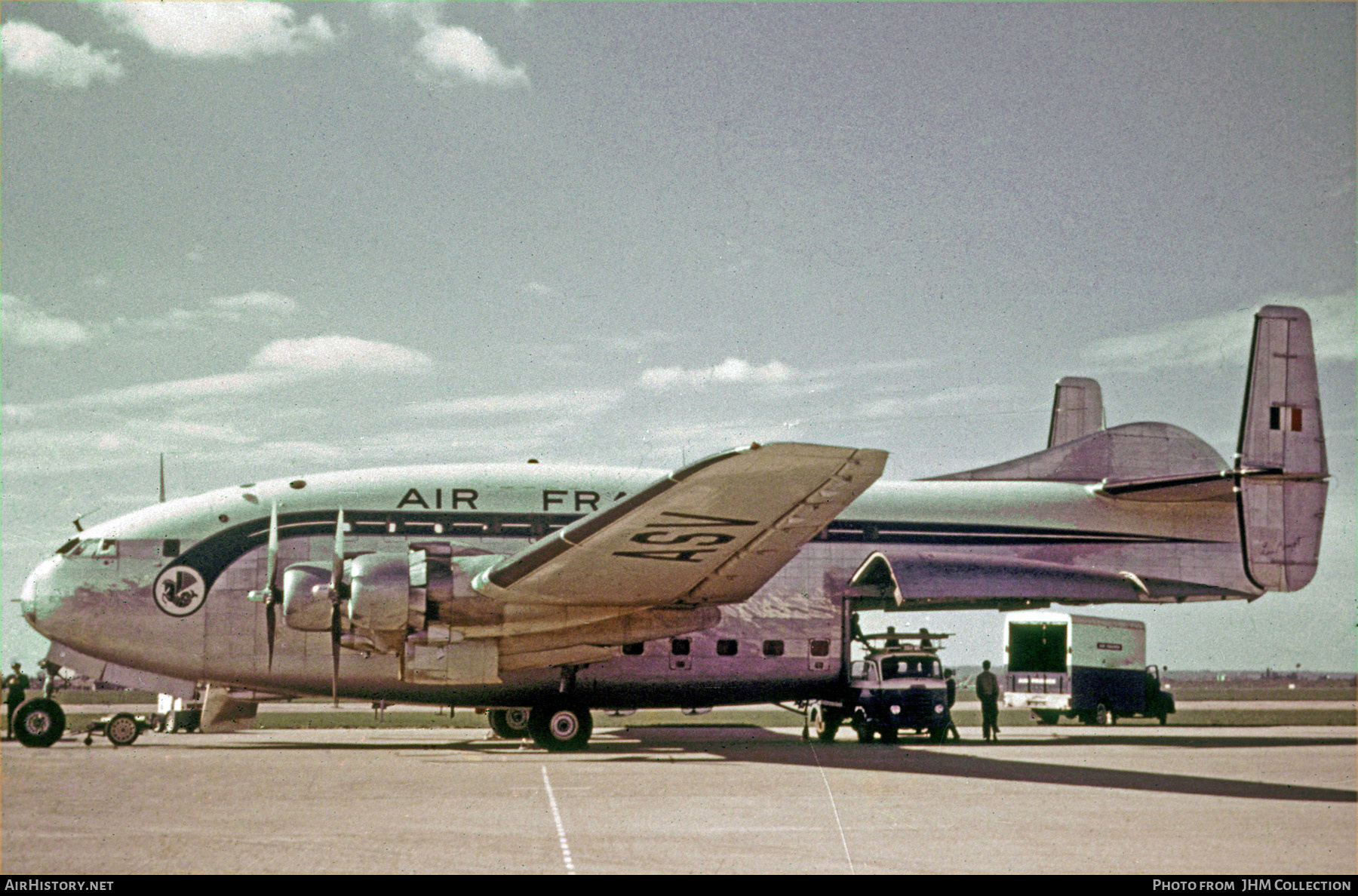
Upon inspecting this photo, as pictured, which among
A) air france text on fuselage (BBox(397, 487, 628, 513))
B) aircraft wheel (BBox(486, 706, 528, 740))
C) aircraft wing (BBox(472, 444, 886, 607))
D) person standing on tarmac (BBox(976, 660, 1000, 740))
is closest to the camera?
aircraft wing (BBox(472, 444, 886, 607))

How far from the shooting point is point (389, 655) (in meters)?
21.0

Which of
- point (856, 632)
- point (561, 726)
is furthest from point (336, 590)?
point (856, 632)

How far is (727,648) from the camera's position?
74.0 feet

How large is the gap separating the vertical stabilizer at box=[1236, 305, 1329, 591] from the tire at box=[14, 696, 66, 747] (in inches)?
884

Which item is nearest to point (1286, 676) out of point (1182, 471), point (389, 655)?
point (1182, 471)

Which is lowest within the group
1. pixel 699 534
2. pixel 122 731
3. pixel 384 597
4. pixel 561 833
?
pixel 122 731

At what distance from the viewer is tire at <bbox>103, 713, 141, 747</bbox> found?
21328 mm

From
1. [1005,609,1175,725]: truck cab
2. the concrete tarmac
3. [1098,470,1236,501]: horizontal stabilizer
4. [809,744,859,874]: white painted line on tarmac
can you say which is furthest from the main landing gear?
[1005,609,1175,725]: truck cab

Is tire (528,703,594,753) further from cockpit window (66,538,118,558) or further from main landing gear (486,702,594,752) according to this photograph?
cockpit window (66,538,118,558)

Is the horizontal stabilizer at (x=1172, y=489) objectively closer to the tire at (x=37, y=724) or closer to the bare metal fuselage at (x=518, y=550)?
the bare metal fuselage at (x=518, y=550)

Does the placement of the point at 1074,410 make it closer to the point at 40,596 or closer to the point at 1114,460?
the point at 1114,460

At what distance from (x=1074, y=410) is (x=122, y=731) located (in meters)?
24.1

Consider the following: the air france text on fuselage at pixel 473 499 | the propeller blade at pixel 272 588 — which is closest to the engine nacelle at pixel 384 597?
the propeller blade at pixel 272 588
